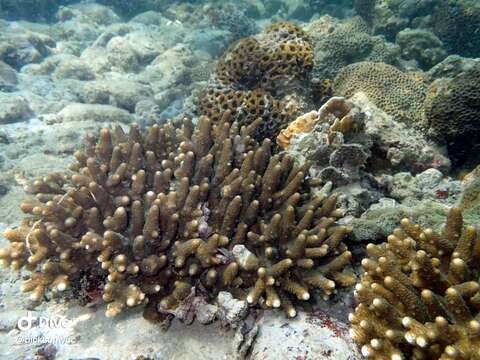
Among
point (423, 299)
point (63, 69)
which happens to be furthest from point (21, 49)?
point (423, 299)

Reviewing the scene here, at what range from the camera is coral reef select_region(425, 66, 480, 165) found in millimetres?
5621

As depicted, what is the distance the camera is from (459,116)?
5695 millimetres

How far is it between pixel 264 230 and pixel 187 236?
32.5 inches

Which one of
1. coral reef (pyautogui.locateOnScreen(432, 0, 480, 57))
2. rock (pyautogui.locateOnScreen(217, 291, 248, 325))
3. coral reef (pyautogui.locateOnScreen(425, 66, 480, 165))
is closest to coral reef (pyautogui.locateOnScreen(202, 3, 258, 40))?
coral reef (pyautogui.locateOnScreen(432, 0, 480, 57))

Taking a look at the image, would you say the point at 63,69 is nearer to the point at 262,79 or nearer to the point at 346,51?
the point at 262,79

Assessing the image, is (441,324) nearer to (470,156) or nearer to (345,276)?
(345,276)

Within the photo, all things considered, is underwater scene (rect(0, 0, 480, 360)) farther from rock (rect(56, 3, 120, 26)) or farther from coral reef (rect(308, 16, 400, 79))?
rock (rect(56, 3, 120, 26))

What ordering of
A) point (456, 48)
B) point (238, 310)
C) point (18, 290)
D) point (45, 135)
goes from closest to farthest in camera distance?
1. point (238, 310)
2. point (18, 290)
3. point (45, 135)
4. point (456, 48)

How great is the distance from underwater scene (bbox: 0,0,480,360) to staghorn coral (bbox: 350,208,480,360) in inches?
0.5

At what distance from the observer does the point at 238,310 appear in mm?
3178

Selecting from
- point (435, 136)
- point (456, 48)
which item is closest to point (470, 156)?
point (435, 136)

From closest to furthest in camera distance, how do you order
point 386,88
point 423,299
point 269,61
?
1. point 423,299
2. point 269,61
3. point 386,88

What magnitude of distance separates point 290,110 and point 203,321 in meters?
4.10

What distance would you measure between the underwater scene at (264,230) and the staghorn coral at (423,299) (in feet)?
0.05
